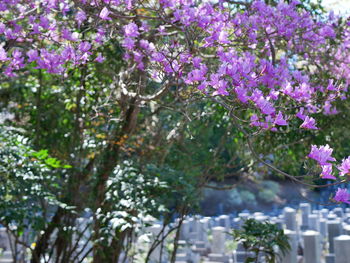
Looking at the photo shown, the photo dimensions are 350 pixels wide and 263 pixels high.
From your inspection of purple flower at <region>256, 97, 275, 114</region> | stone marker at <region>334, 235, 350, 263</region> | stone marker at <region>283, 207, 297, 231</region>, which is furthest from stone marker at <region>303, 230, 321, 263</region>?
purple flower at <region>256, 97, 275, 114</region>

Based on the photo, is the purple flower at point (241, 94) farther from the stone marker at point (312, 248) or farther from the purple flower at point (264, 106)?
the stone marker at point (312, 248)

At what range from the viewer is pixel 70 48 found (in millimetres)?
2551

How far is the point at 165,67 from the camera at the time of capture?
2344 millimetres

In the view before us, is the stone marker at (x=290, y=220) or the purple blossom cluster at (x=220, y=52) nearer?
the purple blossom cluster at (x=220, y=52)

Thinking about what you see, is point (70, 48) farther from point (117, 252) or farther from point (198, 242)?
point (198, 242)

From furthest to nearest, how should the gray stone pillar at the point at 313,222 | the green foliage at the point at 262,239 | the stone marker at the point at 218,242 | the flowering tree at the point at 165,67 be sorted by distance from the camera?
the gray stone pillar at the point at 313,222, the stone marker at the point at 218,242, the green foliage at the point at 262,239, the flowering tree at the point at 165,67

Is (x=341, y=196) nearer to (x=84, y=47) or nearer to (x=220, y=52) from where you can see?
(x=220, y=52)

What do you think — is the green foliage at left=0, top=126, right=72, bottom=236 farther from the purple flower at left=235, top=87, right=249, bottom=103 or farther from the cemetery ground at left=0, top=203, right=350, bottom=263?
the purple flower at left=235, top=87, right=249, bottom=103

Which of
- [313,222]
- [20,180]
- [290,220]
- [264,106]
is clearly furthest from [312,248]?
[264,106]

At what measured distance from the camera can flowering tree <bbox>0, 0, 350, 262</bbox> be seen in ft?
7.30

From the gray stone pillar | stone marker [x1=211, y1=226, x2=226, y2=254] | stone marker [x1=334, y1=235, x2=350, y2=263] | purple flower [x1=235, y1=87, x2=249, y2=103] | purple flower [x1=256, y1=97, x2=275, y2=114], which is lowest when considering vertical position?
stone marker [x1=334, y1=235, x2=350, y2=263]

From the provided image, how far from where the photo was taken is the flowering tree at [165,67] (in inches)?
87.6

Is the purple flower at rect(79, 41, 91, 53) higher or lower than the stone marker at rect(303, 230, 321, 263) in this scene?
higher

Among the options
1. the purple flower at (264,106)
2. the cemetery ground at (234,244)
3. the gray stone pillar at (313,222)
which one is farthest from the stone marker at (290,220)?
the purple flower at (264,106)
